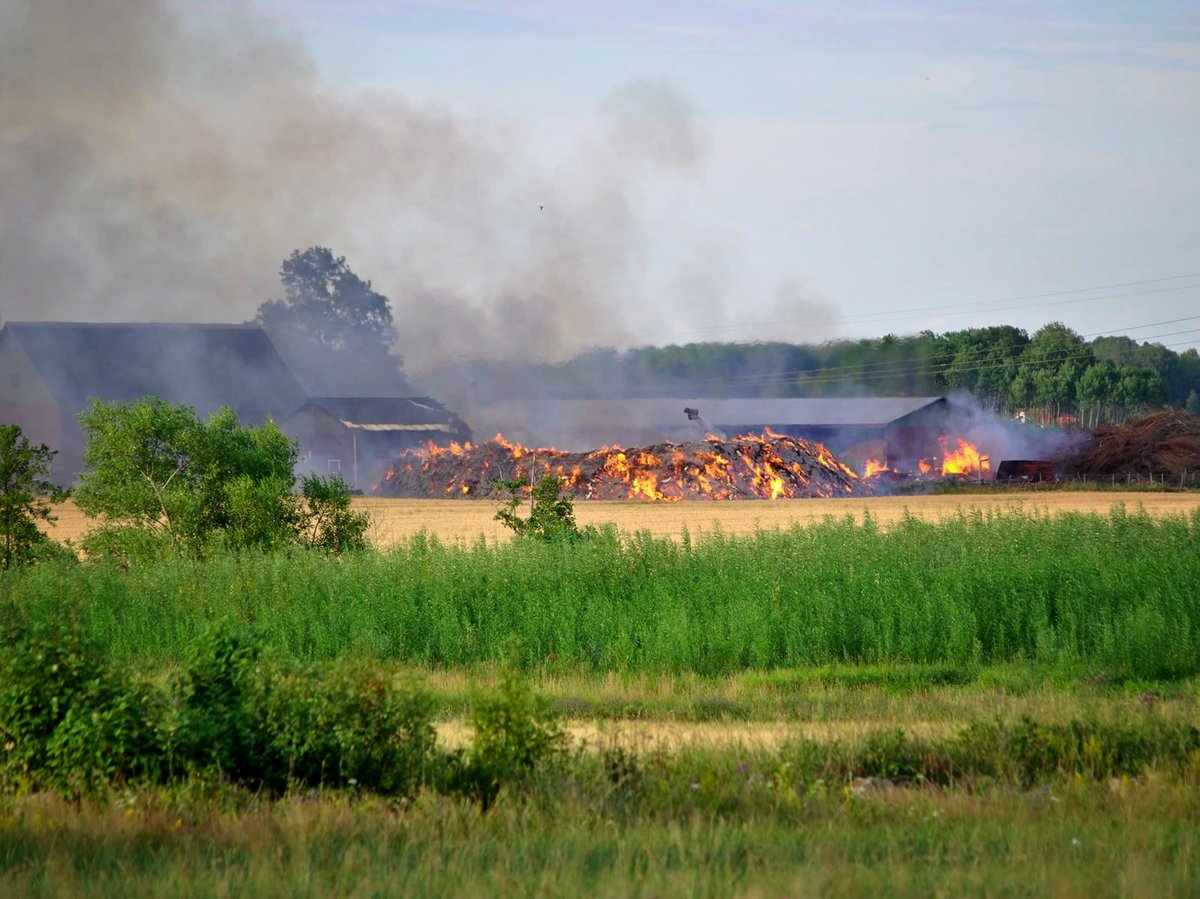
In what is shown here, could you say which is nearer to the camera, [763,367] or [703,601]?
[703,601]

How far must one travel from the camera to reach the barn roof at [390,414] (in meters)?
75.1

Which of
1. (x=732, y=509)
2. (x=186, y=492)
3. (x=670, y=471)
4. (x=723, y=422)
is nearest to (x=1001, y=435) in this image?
(x=723, y=422)

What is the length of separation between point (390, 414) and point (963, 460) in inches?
1264

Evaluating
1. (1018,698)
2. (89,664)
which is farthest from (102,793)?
(1018,698)

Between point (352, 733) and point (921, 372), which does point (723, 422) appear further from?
point (352, 733)

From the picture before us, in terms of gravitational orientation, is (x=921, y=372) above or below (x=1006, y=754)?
above

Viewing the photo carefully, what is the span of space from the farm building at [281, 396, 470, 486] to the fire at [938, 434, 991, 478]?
25.6m

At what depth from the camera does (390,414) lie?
7744 centimetres

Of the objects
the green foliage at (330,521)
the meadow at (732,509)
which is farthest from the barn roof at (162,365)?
the green foliage at (330,521)

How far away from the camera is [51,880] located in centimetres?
650

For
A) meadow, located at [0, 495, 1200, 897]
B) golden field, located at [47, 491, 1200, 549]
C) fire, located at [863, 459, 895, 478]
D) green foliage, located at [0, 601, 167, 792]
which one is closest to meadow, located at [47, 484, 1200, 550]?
golden field, located at [47, 491, 1200, 549]

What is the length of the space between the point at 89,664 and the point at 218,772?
1700mm

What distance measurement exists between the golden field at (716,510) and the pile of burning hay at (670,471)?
1651mm

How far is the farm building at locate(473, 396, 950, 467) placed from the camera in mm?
68375
